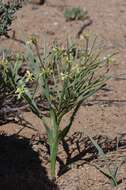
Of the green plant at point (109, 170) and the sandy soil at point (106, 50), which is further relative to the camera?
the sandy soil at point (106, 50)

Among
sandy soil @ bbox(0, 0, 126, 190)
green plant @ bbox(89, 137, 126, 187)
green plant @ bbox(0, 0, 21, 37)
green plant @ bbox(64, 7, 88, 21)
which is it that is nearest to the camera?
green plant @ bbox(89, 137, 126, 187)

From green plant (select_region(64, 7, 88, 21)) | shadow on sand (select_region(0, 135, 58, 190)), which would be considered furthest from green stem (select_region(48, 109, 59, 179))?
green plant (select_region(64, 7, 88, 21))

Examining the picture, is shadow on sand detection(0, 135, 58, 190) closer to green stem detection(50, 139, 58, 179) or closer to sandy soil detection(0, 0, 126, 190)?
sandy soil detection(0, 0, 126, 190)

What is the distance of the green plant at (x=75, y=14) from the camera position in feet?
25.8

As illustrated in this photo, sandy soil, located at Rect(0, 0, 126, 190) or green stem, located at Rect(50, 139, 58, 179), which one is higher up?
green stem, located at Rect(50, 139, 58, 179)

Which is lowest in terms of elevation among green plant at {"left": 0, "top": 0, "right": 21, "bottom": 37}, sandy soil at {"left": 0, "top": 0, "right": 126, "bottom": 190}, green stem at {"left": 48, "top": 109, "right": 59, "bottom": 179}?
sandy soil at {"left": 0, "top": 0, "right": 126, "bottom": 190}

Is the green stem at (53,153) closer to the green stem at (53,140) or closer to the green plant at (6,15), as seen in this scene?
the green stem at (53,140)

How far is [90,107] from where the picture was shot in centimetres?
562

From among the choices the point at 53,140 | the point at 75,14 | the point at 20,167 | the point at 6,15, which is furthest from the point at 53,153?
the point at 75,14

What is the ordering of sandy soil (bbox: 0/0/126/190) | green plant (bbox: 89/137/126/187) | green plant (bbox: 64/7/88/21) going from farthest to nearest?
green plant (bbox: 64/7/88/21)
sandy soil (bbox: 0/0/126/190)
green plant (bbox: 89/137/126/187)

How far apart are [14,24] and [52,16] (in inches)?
29.1

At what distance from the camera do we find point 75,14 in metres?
7.90

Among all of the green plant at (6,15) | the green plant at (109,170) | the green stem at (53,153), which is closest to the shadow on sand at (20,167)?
the green stem at (53,153)

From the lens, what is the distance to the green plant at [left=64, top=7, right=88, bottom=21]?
7852mm
